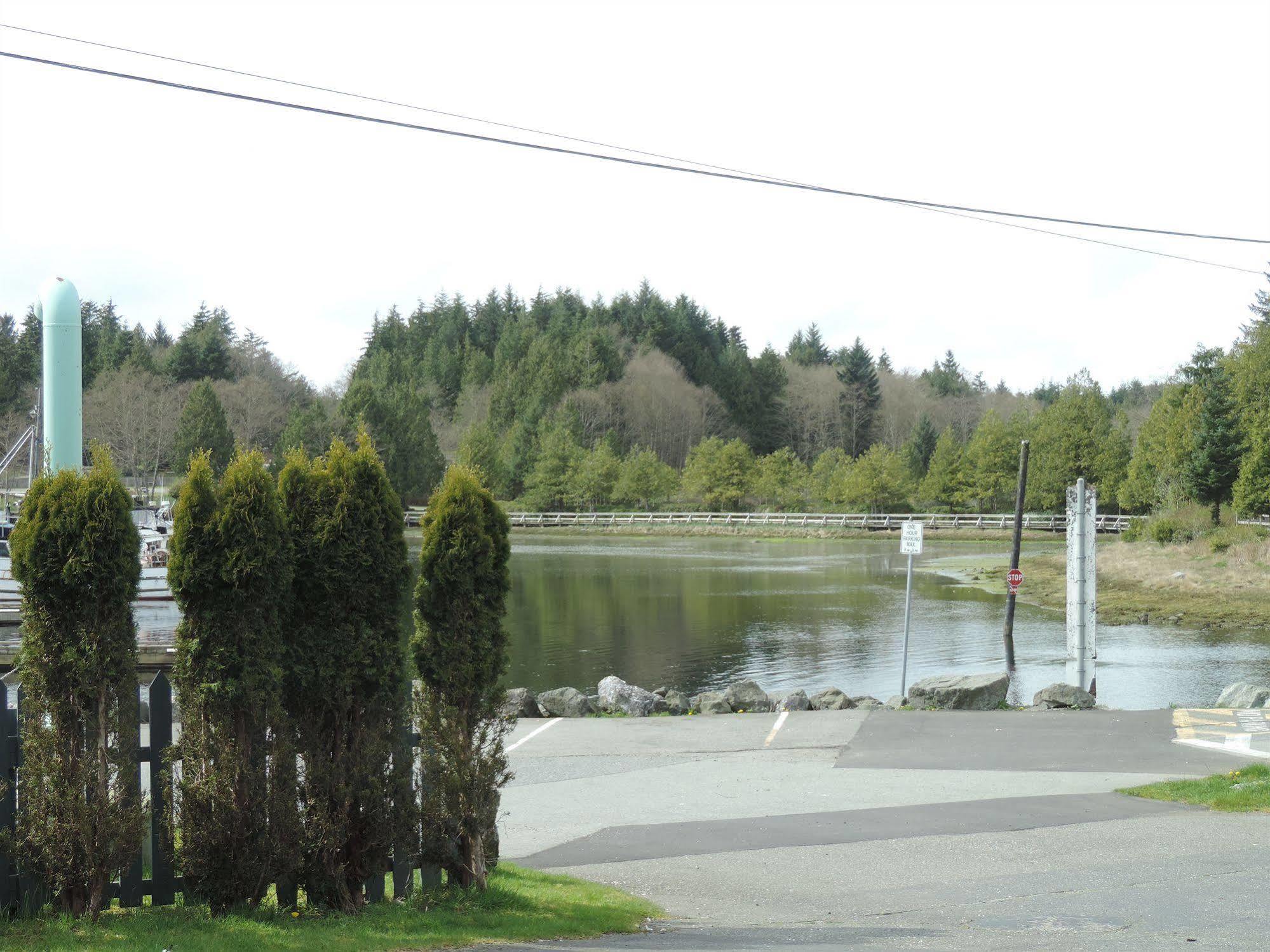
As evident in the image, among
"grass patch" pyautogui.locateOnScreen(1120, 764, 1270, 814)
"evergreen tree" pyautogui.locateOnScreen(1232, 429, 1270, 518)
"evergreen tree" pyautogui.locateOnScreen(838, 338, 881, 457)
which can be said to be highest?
"evergreen tree" pyautogui.locateOnScreen(838, 338, 881, 457)

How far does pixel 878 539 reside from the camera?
75938 mm

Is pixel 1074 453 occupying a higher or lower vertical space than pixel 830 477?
higher

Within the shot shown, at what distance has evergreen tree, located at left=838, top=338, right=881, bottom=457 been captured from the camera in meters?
117

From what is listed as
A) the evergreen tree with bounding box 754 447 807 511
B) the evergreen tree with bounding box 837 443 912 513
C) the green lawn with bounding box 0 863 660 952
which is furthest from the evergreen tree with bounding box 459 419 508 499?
the green lawn with bounding box 0 863 660 952

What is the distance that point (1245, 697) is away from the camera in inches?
661

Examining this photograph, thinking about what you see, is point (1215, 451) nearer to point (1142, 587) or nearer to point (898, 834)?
point (1142, 587)

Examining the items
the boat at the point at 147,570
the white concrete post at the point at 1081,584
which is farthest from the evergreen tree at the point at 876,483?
the white concrete post at the point at 1081,584

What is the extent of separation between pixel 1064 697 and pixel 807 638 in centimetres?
1361

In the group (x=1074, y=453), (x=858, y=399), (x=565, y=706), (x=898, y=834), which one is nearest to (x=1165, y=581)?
(x=565, y=706)

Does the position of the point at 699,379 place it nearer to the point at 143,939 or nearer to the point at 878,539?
the point at 878,539

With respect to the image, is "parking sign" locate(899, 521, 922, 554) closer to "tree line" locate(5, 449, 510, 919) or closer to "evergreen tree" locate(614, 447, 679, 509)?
"tree line" locate(5, 449, 510, 919)

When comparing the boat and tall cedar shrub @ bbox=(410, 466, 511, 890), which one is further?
the boat

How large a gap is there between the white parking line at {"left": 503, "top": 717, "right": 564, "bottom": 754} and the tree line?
6.69 meters

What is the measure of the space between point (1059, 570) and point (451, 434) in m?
73.6
